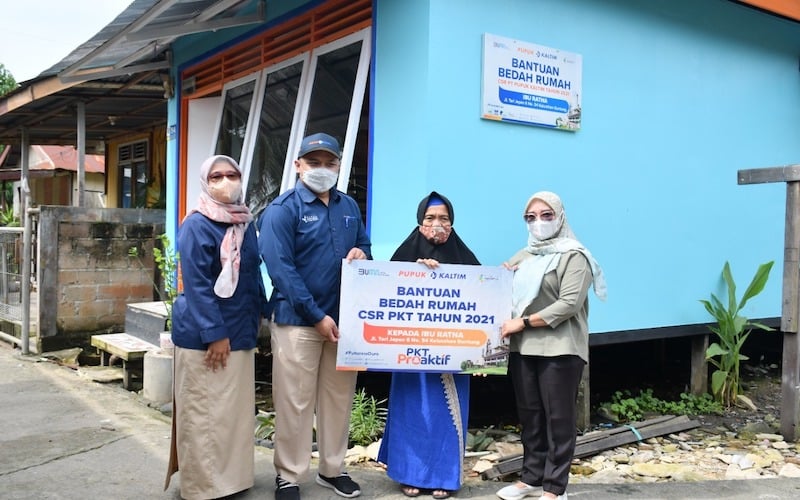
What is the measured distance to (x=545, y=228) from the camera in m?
3.66

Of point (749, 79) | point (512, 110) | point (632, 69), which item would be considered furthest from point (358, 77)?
point (749, 79)

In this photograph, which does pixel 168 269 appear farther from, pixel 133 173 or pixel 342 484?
pixel 133 173

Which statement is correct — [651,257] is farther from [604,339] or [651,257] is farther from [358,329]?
[358,329]

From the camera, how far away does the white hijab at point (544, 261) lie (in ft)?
11.9

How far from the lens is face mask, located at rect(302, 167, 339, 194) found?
11.8 ft

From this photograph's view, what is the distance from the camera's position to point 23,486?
3889 mm

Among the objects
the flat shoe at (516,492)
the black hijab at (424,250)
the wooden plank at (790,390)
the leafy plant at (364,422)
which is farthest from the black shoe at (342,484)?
the wooden plank at (790,390)

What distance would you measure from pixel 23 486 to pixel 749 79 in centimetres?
646

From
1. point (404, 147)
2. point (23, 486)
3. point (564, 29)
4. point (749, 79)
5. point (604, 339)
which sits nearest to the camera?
point (23, 486)

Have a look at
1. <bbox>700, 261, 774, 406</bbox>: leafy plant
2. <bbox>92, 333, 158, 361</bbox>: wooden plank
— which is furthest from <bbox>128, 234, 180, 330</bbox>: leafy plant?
<bbox>700, 261, 774, 406</bbox>: leafy plant

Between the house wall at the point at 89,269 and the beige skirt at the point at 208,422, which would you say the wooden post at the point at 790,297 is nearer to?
the beige skirt at the point at 208,422

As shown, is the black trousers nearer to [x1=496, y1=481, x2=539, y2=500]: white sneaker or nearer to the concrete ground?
[x1=496, y1=481, x2=539, y2=500]: white sneaker

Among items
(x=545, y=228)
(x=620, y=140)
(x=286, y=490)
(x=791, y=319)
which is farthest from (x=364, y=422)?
(x=791, y=319)

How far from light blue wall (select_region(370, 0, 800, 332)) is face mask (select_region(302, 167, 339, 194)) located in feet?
3.04
